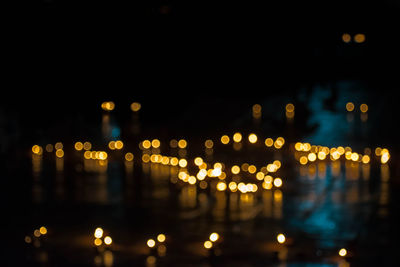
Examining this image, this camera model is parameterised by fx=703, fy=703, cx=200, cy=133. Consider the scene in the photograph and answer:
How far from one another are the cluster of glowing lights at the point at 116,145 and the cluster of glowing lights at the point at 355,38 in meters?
5.49

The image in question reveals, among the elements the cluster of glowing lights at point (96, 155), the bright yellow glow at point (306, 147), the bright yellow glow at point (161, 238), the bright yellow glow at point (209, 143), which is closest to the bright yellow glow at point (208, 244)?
the bright yellow glow at point (161, 238)

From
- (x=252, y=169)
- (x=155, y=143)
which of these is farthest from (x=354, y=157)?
(x=155, y=143)

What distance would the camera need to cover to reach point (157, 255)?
618 cm

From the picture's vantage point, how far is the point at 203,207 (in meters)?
8.22

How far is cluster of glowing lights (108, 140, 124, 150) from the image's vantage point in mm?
13153

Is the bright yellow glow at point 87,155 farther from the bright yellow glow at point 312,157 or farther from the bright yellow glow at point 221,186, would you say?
the bright yellow glow at point 312,157

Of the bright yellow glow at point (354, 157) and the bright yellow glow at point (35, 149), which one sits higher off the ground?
the bright yellow glow at point (35, 149)

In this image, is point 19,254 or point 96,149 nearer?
point 19,254

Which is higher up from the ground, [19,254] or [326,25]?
[326,25]

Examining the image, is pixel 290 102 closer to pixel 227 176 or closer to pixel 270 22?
pixel 270 22

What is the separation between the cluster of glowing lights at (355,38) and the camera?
50.9ft

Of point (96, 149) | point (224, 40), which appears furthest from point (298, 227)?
point (224, 40)

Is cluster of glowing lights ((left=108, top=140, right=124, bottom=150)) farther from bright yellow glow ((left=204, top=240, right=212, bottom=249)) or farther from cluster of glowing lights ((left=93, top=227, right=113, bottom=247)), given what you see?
bright yellow glow ((left=204, top=240, right=212, bottom=249))

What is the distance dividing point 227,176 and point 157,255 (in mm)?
4103
